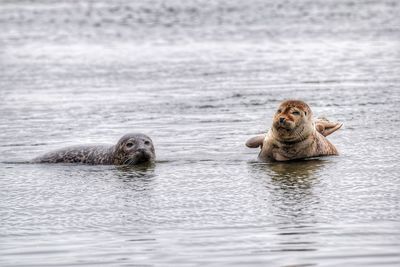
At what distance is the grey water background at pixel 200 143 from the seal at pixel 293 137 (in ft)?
Result: 0.64

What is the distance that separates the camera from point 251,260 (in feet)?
24.4

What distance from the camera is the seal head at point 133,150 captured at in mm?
11750

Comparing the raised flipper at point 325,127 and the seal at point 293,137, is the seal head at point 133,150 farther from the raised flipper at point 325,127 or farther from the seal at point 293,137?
the raised flipper at point 325,127

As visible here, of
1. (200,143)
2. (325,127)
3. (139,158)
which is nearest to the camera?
(139,158)

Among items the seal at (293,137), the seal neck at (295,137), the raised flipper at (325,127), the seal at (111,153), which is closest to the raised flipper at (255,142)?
the seal at (293,137)

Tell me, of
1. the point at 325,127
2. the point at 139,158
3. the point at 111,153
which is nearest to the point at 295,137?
the point at 325,127

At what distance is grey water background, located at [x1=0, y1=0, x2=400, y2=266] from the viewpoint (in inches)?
315

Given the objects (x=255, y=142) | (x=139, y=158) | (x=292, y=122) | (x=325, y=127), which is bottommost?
(x=139, y=158)

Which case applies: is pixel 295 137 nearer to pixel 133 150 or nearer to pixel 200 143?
pixel 200 143

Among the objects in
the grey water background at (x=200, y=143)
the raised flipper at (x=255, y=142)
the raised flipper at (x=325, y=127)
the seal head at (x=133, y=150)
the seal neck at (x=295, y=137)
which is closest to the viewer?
→ the grey water background at (x=200, y=143)

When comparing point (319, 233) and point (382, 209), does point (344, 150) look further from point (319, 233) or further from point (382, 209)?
point (319, 233)

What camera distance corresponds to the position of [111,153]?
12.1 metres

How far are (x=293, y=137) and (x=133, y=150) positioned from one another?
1.66 metres

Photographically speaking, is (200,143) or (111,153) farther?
(200,143)
